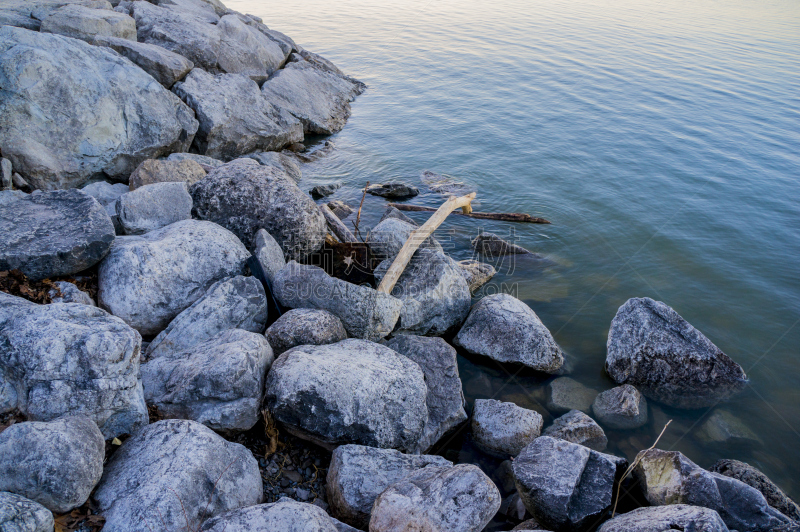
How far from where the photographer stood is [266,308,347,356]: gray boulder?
218 inches

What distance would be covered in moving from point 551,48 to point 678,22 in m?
12.1

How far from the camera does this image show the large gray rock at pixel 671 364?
655 centimetres

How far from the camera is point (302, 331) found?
18.3 feet

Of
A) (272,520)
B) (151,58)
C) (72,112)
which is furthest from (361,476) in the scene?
(151,58)

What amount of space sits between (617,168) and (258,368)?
12.5 metres

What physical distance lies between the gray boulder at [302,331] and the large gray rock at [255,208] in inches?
75.5

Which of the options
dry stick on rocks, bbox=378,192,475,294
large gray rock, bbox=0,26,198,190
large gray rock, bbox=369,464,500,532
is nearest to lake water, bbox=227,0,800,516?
dry stick on rocks, bbox=378,192,475,294

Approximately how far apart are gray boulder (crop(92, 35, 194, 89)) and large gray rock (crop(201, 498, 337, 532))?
1036 cm

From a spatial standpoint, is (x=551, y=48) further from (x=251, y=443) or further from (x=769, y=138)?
(x=251, y=443)

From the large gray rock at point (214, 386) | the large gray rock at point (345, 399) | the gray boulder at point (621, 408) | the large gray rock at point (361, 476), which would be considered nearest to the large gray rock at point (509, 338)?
the gray boulder at point (621, 408)

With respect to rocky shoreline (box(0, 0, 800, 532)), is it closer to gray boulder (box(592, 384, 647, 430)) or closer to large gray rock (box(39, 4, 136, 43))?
gray boulder (box(592, 384, 647, 430))

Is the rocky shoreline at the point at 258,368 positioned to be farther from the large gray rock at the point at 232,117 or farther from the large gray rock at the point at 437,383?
the large gray rock at the point at 232,117

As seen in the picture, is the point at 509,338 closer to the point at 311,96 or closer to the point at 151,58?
the point at 151,58

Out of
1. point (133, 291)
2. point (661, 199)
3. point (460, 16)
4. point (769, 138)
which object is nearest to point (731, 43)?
point (769, 138)
